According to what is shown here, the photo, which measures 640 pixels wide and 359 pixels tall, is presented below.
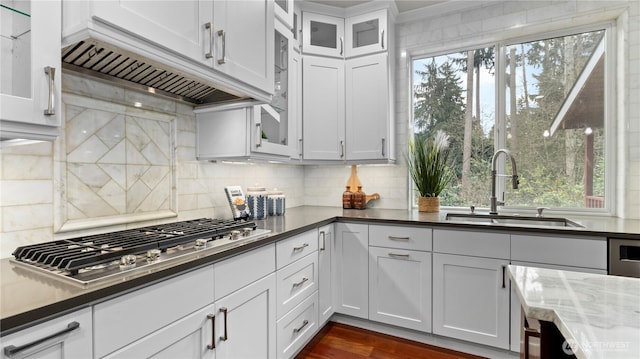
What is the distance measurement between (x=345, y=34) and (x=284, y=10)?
750mm

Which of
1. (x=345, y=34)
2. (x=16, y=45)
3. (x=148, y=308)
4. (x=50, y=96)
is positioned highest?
(x=345, y=34)

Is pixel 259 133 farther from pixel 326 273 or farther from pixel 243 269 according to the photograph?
pixel 326 273

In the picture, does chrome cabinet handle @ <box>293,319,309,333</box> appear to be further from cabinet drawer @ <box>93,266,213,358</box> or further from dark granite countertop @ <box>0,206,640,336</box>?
cabinet drawer @ <box>93,266,213,358</box>

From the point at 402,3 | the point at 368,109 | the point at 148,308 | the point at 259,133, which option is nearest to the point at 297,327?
the point at 148,308

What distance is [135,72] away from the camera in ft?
4.97

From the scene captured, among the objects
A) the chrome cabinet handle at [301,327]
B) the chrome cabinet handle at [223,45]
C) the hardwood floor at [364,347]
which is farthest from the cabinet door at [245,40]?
the hardwood floor at [364,347]

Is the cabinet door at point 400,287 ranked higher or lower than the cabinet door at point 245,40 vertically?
lower

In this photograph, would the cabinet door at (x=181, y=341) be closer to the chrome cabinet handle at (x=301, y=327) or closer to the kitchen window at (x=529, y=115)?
the chrome cabinet handle at (x=301, y=327)

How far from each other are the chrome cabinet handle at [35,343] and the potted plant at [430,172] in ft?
7.66

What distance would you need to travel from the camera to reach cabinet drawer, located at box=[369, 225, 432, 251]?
7.06ft

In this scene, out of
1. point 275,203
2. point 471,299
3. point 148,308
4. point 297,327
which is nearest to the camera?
point 148,308

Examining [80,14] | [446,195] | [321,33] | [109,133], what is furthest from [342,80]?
[80,14]

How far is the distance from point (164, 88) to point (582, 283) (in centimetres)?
195

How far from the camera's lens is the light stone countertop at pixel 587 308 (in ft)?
1.77
